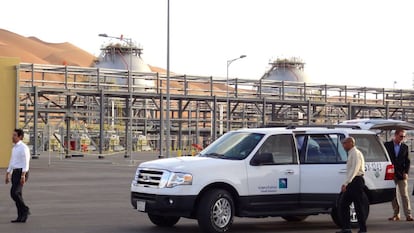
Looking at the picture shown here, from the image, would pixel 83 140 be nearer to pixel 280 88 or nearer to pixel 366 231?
pixel 280 88

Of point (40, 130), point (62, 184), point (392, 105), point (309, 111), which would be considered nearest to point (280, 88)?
point (309, 111)

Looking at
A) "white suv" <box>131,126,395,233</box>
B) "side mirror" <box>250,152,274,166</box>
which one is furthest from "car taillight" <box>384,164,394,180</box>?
"side mirror" <box>250,152,274,166</box>

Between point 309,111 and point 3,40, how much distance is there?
149m

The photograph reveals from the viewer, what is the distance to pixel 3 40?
19812cm

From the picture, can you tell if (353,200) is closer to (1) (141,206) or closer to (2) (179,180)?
(2) (179,180)

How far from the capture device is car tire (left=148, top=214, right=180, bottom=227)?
1499 cm

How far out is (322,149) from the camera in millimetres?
15133

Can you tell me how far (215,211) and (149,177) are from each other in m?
1.33

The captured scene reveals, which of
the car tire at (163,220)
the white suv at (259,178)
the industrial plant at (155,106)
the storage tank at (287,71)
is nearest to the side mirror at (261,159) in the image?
the white suv at (259,178)

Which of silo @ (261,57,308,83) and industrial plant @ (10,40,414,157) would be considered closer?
industrial plant @ (10,40,414,157)

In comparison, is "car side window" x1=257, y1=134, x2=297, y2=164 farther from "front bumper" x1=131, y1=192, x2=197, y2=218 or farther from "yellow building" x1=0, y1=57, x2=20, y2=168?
"yellow building" x1=0, y1=57, x2=20, y2=168

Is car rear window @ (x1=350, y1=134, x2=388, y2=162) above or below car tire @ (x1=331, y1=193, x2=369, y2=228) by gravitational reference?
above

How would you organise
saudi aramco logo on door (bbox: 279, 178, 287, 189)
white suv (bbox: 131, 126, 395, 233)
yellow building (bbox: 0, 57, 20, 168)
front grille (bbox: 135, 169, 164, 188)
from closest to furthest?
white suv (bbox: 131, 126, 395, 233) → front grille (bbox: 135, 169, 164, 188) → saudi aramco logo on door (bbox: 279, 178, 287, 189) → yellow building (bbox: 0, 57, 20, 168)

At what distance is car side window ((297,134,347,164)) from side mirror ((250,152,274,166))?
814mm
